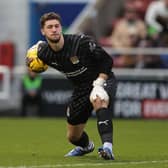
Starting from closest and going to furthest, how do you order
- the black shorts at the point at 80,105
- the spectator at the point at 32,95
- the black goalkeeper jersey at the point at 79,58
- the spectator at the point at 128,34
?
the black goalkeeper jersey at the point at 79,58, the black shorts at the point at 80,105, the spectator at the point at 32,95, the spectator at the point at 128,34

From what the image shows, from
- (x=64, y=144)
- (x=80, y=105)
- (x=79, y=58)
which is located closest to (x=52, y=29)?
(x=79, y=58)

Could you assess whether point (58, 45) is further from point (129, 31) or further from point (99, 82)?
point (129, 31)

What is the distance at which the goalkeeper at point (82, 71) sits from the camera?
1076 cm

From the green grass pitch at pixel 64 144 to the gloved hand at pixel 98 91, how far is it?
2.58ft

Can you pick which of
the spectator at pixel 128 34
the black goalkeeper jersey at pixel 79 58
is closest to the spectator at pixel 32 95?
the spectator at pixel 128 34

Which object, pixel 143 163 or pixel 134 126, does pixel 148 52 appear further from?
pixel 143 163

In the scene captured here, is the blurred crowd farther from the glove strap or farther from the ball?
the glove strap

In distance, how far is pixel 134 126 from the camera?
64.1ft

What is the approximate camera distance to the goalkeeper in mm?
10758

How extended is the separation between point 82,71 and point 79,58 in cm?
18

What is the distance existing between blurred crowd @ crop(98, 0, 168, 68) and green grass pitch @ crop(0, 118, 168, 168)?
2.00m

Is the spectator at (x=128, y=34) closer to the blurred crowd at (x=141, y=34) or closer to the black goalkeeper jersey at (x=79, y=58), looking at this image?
the blurred crowd at (x=141, y=34)

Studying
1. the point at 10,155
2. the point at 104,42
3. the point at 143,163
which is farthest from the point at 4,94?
the point at 143,163

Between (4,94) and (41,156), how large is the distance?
11.8 meters
